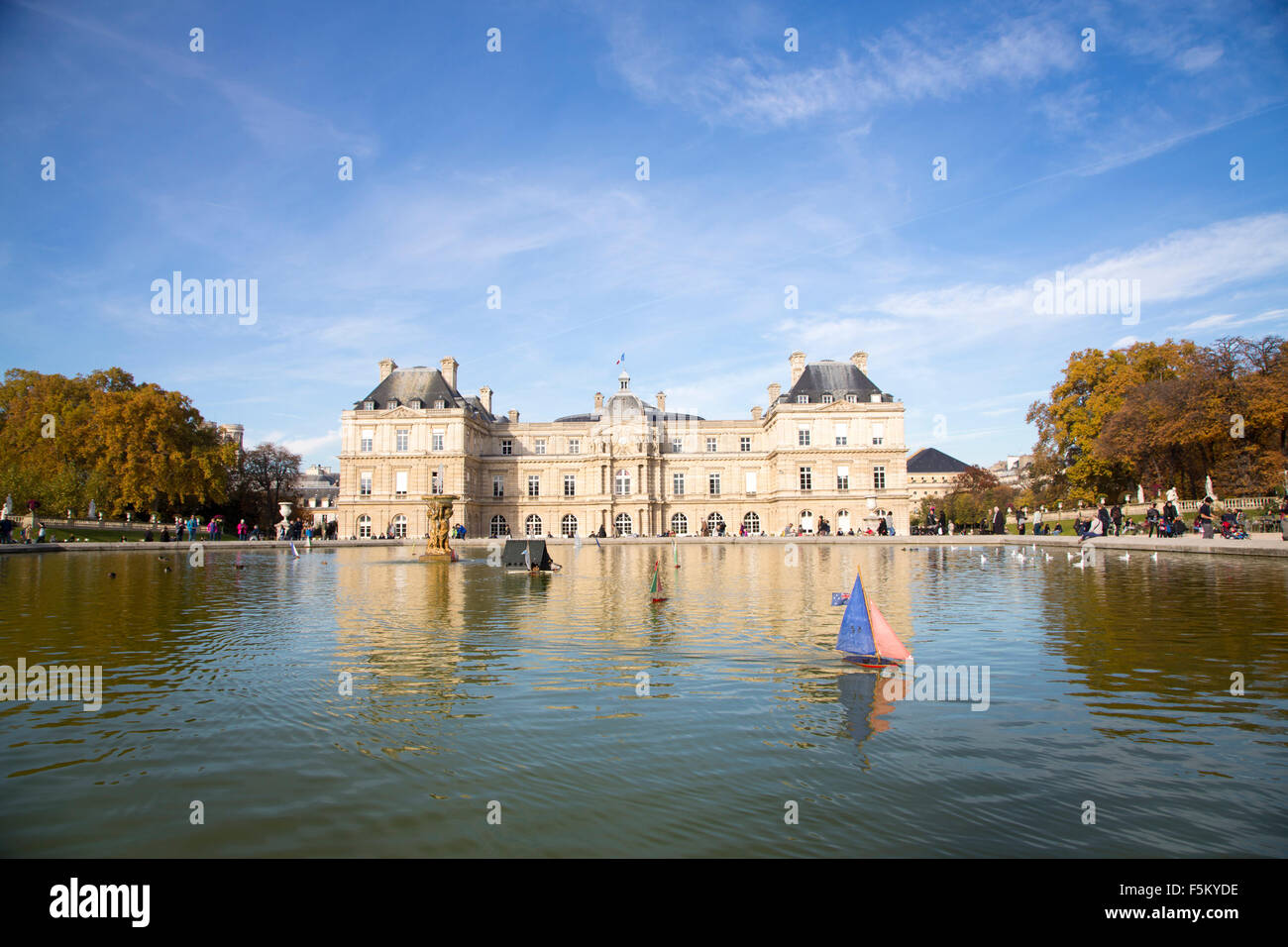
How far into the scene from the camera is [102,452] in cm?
5456

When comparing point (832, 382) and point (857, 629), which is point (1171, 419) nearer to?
point (832, 382)

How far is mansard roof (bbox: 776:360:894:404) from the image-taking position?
67188mm

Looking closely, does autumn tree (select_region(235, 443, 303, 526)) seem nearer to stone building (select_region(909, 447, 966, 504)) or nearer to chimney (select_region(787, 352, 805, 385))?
chimney (select_region(787, 352, 805, 385))

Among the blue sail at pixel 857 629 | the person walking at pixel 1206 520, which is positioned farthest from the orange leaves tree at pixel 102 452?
the person walking at pixel 1206 520

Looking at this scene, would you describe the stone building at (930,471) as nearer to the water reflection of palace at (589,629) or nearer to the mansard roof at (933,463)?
the mansard roof at (933,463)

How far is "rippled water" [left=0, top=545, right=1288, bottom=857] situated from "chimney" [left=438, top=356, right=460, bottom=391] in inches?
2358

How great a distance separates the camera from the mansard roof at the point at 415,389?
68375 millimetres

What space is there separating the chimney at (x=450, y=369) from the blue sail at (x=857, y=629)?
66.1 meters

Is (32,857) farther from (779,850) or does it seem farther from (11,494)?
(11,494)

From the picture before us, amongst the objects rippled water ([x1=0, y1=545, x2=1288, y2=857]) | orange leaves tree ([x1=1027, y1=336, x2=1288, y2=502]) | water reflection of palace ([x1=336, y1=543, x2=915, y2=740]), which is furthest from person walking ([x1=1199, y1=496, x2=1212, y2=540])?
rippled water ([x1=0, y1=545, x2=1288, y2=857])

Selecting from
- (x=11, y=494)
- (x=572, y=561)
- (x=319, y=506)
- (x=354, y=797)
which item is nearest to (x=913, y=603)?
(x=354, y=797)

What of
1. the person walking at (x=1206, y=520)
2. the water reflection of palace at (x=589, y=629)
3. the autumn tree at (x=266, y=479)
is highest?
the autumn tree at (x=266, y=479)

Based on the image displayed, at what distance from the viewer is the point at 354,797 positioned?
218 inches

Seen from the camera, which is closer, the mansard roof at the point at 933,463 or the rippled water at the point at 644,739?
the rippled water at the point at 644,739
